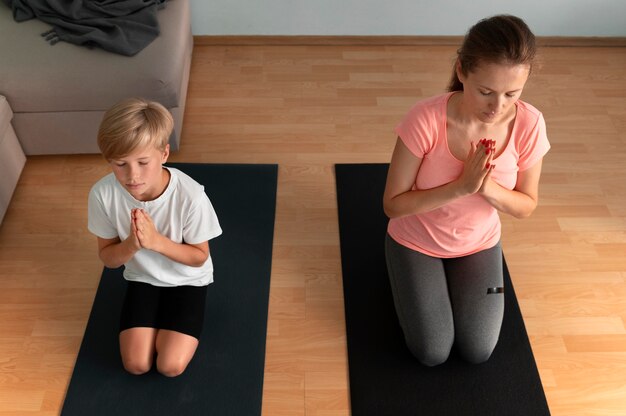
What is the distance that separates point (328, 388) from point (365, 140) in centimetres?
125

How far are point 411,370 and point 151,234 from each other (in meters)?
0.94

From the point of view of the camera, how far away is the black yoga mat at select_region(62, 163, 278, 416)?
6.04ft

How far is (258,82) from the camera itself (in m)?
3.08

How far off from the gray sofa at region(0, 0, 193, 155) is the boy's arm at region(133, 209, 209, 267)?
0.88 metres

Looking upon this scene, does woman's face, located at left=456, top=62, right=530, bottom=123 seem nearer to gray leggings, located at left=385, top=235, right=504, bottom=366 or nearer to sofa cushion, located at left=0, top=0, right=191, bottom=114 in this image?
gray leggings, located at left=385, top=235, right=504, bottom=366

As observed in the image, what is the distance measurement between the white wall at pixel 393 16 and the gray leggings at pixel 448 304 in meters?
1.72

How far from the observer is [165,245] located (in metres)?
1.66

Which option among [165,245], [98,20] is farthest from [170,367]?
[98,20]

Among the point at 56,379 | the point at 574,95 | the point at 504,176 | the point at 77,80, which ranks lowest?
the point at 56,379

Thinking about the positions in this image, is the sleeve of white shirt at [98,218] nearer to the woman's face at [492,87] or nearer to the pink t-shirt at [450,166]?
A: the pink t-shirt at [450,166]

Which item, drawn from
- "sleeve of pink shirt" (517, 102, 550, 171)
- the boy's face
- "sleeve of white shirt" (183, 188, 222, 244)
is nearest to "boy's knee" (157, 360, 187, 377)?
"sleeve of white shirt" (183, 188, 222, 244)

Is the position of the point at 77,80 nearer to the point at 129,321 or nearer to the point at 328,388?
the point at 129,321

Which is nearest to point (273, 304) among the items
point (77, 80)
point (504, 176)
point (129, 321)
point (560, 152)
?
point (129, 321)

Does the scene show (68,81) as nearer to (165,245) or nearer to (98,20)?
(98,20)
